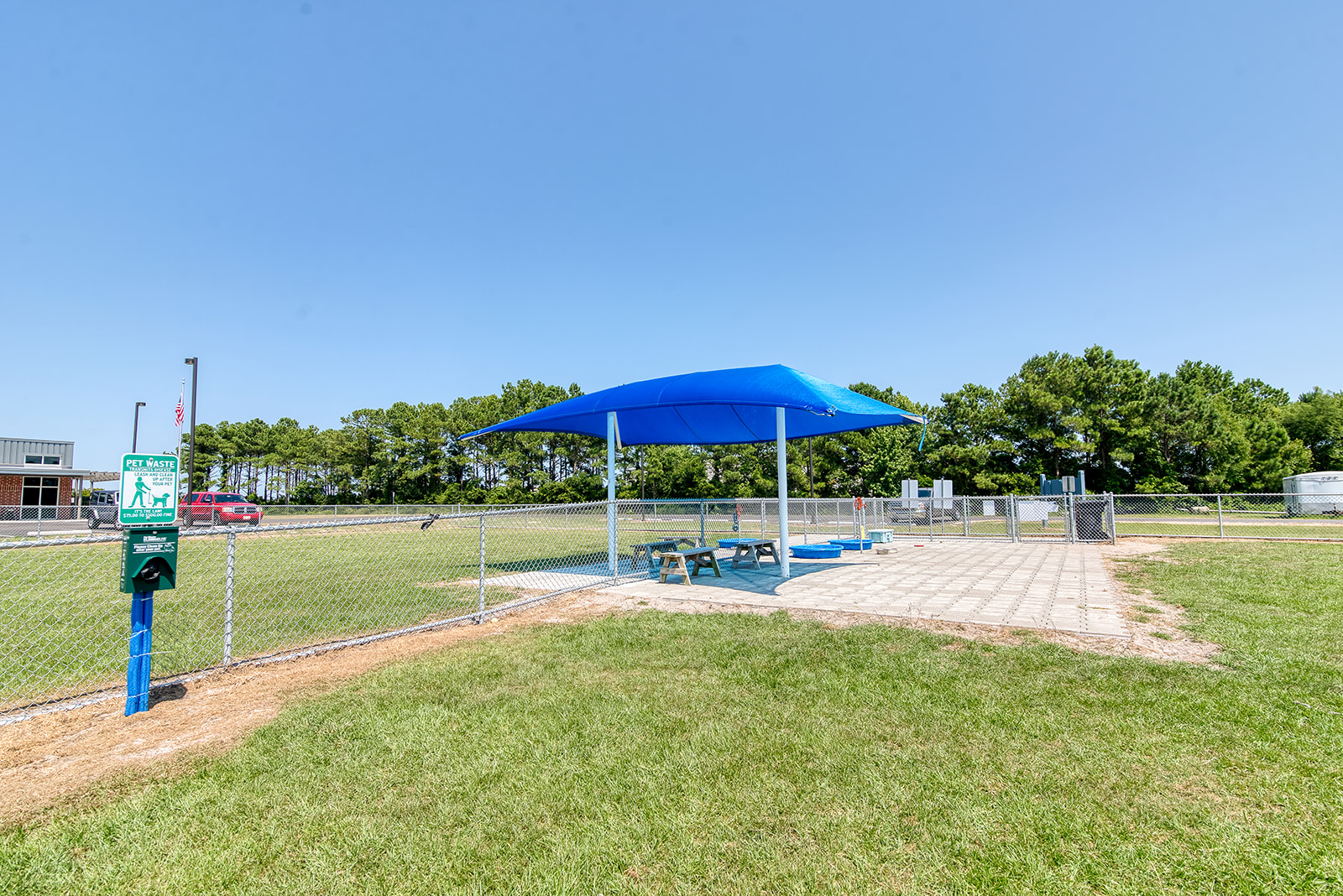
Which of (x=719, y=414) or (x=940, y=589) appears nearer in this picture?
(x=940, y=589)

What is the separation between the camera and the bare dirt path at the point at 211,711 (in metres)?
3.31

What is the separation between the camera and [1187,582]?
947 centimetres

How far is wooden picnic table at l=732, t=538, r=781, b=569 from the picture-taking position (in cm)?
1212

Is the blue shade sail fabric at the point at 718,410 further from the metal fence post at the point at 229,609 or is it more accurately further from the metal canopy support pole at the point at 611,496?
the metal fence post at the point at 229,609

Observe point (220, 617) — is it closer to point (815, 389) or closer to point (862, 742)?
point (862, 742)

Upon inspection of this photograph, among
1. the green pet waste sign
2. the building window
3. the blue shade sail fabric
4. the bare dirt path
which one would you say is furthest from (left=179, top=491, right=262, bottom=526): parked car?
the green pet waste sign

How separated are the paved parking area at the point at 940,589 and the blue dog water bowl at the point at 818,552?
31 cm

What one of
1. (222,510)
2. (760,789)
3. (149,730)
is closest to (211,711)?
(149,730)

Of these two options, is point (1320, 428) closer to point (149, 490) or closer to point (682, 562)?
point (682, 562)

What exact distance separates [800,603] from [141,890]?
274 inches

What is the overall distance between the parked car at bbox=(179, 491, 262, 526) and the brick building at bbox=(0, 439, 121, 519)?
5.86 m

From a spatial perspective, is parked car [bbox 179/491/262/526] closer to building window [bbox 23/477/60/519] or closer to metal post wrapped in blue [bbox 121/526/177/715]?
building window [bbox 23/477/60/519]

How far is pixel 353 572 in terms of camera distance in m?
12.0

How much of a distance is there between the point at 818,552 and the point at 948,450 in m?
35.1
